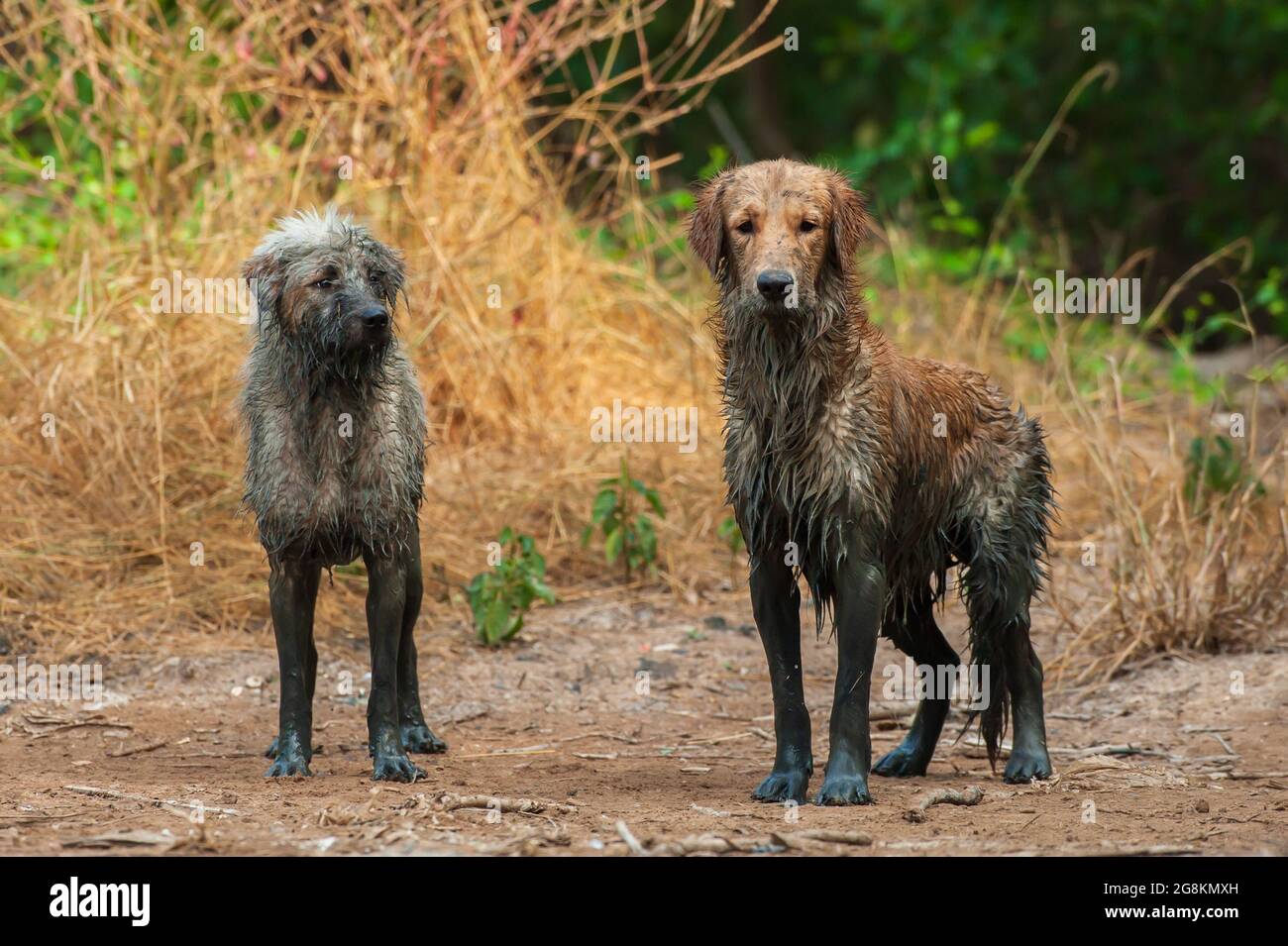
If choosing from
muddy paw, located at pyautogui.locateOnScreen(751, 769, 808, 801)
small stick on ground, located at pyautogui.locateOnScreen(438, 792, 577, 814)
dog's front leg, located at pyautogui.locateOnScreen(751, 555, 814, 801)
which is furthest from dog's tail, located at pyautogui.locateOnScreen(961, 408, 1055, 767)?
small stick on ground, located at pyautogui.locateOnScreen(438, 792, 577, 814)

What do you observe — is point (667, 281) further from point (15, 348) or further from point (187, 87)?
point (15, 348)

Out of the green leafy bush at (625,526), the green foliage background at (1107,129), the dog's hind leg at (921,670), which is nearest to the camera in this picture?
the dog's hind leg at (921,670)

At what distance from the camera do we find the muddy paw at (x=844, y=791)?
5734 mm

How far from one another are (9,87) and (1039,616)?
758cm

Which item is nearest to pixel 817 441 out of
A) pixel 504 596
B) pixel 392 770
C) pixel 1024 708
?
pixel 1024 708

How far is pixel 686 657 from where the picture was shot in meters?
8.30

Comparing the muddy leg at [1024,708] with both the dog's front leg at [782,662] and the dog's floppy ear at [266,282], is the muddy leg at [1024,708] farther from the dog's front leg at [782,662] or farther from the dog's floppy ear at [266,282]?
→ the dog's floppy ear at [266,282]

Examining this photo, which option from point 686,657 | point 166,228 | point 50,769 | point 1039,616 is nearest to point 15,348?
point 166,228

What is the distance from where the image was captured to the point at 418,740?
6.89 meters

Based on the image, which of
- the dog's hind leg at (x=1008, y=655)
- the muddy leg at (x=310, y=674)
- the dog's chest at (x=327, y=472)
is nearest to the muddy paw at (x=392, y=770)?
the muddy leg at (x=310, y=674)

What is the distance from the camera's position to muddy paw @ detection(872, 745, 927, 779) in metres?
6.60

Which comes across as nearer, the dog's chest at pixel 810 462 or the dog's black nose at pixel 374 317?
the dog's chest at pixel 810 462

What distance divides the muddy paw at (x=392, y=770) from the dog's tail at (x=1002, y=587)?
7.08ft

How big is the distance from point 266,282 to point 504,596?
8.23ft
